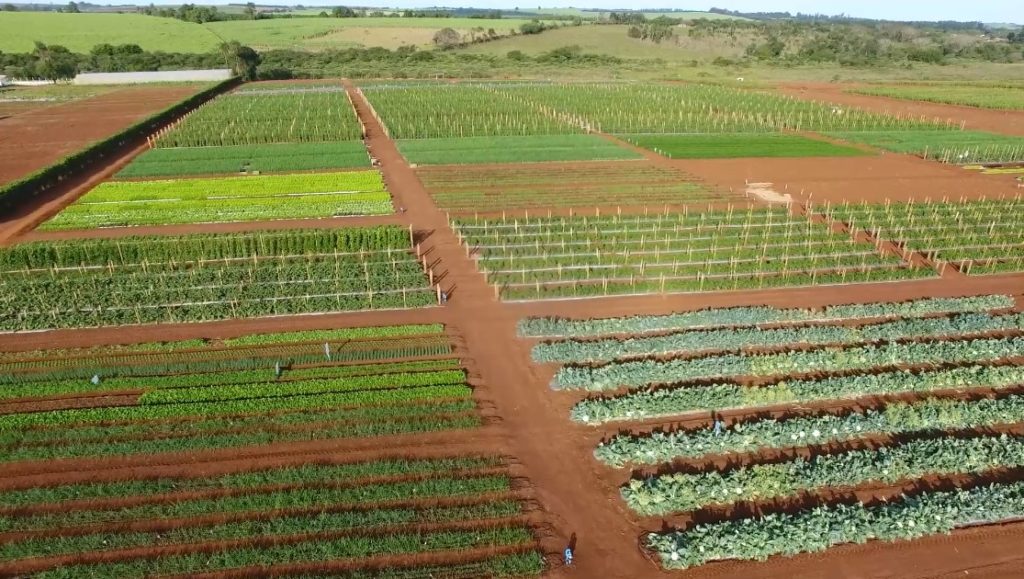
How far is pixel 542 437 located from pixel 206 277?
17.8m

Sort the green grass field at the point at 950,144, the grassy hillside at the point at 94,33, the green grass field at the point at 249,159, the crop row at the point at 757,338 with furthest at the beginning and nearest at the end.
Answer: the grassy hillside at the point at 94,33
the green grass field at the point at 950,144
the green grass field at the point at 249,159
the crop row at the point at 757,338

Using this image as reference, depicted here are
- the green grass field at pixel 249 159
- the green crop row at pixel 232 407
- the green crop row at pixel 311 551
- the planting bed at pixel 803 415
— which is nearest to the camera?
the green crop row at pixel 311 551

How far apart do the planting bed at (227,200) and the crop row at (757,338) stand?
18750 millimetres

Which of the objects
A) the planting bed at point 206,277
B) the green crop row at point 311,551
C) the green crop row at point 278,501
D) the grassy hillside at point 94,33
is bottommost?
the green crop row at point 311,551

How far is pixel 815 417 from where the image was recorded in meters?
19.0

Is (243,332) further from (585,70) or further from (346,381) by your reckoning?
(585,70)

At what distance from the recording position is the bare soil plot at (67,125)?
48812mm

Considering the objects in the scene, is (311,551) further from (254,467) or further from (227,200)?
(227,200)

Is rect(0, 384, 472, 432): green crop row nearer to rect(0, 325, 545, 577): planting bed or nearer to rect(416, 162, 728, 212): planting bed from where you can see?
rect(0, 325, 545, 577): planting bed

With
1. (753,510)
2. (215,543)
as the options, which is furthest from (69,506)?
(753,510)

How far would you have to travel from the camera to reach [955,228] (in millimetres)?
34500

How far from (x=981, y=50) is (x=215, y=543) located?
18572cm

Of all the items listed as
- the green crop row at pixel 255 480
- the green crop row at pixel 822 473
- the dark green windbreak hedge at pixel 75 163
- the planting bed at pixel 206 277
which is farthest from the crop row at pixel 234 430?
the dark green windbreak hedge at pixel 75 163

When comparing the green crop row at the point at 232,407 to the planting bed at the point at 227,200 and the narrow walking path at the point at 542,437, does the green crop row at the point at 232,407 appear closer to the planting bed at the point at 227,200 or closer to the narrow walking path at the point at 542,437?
the narrow walking path at the point at 542,437
